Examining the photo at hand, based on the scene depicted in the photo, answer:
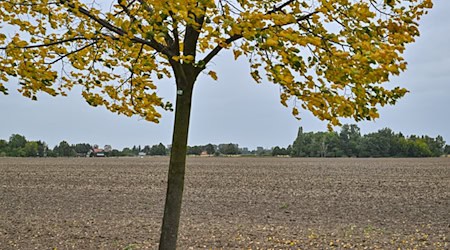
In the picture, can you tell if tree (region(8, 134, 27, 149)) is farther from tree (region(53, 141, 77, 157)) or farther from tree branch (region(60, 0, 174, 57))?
tree branch (region(60, 0, 174, 57))

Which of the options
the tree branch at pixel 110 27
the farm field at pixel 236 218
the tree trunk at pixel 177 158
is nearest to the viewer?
the tree branch at pixel 110 27

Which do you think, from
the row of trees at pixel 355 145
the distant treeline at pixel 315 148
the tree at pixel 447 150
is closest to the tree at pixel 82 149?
the distant treeline at pixel 315 148

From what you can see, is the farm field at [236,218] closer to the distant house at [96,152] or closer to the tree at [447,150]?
the distant house at [96,152]

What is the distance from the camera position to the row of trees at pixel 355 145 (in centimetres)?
8812

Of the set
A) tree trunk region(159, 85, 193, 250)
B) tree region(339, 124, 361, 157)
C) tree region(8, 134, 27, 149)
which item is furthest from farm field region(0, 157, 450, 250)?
tree region(8, 134, 27, 149)

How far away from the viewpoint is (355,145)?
89938mm

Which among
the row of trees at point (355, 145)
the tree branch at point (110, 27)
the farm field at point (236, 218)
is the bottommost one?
the farm field at point (236, 218)

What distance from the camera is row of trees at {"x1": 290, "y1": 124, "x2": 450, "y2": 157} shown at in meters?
88.1

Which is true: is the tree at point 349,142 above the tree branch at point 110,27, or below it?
above

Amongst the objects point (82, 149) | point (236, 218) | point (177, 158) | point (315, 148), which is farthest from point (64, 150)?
point (177, 158)

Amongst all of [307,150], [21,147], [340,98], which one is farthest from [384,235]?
[21,147]

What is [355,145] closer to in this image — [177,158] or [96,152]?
[96,152]

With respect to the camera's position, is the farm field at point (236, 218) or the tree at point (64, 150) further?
the tree at point (64, 150)

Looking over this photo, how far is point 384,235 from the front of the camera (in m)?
9.21
